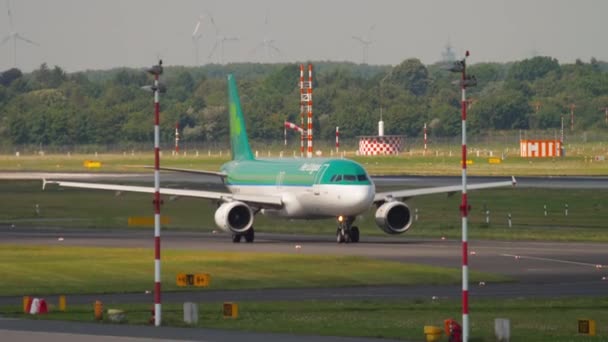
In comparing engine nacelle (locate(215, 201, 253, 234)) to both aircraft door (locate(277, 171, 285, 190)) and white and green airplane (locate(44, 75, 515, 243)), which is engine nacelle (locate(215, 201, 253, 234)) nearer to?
white and green airplane (locate(44, 75, 515, 243))

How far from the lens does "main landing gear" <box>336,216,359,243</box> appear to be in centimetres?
6694

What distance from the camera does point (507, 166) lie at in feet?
487

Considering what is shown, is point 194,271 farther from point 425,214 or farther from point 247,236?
point 425,214

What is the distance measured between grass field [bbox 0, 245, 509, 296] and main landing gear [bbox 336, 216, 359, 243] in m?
6.50

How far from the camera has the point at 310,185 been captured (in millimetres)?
67375

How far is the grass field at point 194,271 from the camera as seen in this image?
→ 48.1 metres

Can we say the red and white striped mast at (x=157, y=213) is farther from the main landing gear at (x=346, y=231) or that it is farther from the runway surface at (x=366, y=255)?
the main landing gear at (x=346, y=231)

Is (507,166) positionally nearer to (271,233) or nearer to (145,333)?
(271,233)

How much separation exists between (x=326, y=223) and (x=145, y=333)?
47.5 meters

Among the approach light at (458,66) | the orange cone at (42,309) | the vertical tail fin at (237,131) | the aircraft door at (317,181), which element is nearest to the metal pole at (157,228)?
the orange cone at (42,309)

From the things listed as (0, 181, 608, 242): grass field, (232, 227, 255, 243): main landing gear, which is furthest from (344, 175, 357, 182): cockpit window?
(0, 181, 608, 242): grass field

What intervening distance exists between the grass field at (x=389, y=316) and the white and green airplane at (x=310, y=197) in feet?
75.4

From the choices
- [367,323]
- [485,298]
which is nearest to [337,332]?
[367,323]

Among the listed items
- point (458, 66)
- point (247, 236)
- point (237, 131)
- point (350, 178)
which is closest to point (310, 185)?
point (350, 178)
